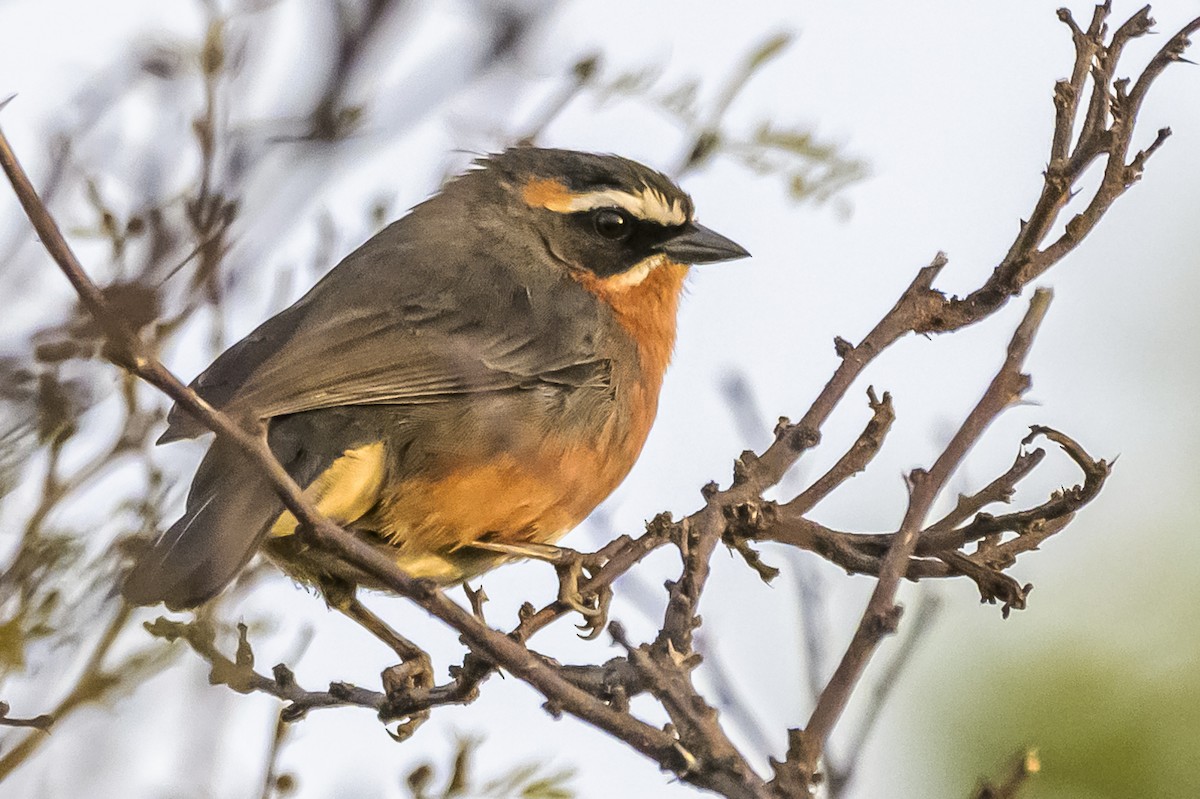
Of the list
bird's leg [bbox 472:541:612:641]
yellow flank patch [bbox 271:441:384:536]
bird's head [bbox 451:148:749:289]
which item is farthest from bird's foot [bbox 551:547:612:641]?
bird's head [bbox 451:148:749:289]

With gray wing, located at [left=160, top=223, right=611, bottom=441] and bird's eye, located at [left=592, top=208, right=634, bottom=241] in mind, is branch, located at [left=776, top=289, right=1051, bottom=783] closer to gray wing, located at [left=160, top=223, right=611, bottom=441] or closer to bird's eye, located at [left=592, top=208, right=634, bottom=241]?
gray wing, located at [left=160, top=223, right=611, bottom=441]

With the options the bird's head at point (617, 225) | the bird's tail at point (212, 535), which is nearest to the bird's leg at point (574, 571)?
the bird's tail at point (212, 535)

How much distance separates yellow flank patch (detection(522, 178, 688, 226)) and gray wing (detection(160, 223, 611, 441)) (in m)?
0.30

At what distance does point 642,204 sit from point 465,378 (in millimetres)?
1227

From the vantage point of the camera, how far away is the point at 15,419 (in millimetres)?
2684

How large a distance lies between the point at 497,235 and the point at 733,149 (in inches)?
87.7

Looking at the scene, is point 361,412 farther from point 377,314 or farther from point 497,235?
point 497,235

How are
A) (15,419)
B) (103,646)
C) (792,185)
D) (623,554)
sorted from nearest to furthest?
(15,419)
(103,646)
(623,554)
(792,185)

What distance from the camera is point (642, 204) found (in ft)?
19.2

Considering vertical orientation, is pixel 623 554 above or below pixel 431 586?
above

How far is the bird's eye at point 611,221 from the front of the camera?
590 cm

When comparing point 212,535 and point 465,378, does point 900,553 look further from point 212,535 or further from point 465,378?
point 465,378

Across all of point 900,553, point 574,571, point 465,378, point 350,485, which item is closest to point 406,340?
point 465,378

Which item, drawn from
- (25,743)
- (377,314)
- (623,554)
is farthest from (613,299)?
(25,743)
